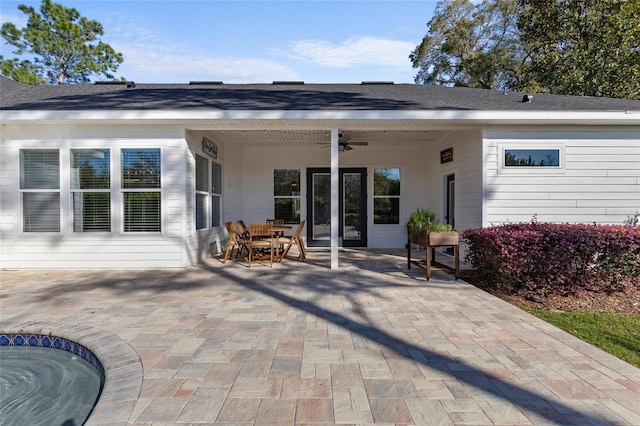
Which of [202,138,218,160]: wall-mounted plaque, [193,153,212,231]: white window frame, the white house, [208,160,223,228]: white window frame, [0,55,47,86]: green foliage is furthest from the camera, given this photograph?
[0,55,47,86]: green foliage

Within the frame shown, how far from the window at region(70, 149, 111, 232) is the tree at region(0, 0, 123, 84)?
21003 mm

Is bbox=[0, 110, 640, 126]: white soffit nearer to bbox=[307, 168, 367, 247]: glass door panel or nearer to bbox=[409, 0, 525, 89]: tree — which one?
bbox=[307, 168, 367, 247]: glass door panel

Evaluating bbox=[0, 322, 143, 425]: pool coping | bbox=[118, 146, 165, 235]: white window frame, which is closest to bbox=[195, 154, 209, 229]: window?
bbox=[118, 146, 165, 235]: white window frame

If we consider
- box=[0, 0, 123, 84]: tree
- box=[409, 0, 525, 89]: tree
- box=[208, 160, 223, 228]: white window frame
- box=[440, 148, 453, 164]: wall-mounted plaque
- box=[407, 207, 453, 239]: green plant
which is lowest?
box=[407, 207, 453, 239]: green plant

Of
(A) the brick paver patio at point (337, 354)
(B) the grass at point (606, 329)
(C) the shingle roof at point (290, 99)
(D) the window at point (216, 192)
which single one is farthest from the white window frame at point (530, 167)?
(D) the window at point (216, 192)

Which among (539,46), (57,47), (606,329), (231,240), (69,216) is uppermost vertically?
(57,47)

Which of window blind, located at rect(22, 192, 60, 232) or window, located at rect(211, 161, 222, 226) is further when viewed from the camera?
window, located at rect(211, 161, 222, 226)

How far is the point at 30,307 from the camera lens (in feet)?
13.7

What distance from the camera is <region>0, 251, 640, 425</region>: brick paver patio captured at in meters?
2.06

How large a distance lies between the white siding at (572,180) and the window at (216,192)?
6.30 m

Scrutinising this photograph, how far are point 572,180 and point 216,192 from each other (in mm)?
7943

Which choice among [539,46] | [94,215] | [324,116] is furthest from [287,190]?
[539,46]

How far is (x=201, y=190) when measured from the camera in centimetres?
767

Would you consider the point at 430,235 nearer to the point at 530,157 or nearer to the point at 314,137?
the point at 530,157
